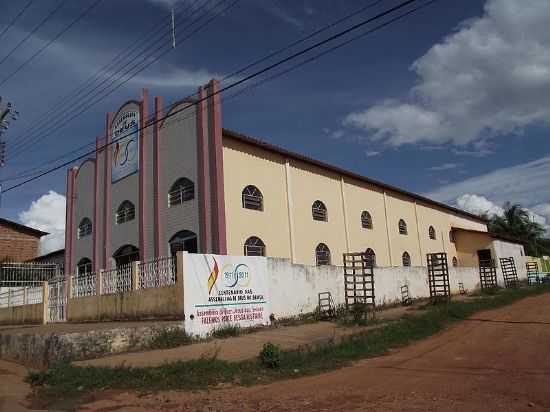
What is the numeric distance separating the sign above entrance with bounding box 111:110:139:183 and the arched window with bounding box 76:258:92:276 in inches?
168

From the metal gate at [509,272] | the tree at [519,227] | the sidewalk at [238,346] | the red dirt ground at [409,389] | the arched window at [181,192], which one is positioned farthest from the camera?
the tree at [519,227]

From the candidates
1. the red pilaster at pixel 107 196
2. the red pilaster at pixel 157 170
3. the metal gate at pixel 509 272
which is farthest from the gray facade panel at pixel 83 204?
the metal gate at pixel 509 272

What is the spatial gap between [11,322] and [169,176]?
30.0 feet

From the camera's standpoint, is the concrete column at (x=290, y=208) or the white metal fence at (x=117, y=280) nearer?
the white metal fence at (x=117, y=280)

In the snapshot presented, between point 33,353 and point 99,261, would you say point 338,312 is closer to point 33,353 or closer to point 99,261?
point 33,353

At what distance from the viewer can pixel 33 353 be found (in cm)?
1152

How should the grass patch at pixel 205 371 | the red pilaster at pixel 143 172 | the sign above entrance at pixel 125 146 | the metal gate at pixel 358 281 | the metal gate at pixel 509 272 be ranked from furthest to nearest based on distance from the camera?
the metal gate at pixel 509 272 → the sign above entrance at pixel 125 146 → the red pilaster at pixel 143 172 → the metal gate at pixel 358 281 → the grass patch at pixel 205 371

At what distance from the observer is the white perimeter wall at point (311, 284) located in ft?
49.3

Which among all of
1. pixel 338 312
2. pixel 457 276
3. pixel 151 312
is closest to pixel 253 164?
pixel 338 312

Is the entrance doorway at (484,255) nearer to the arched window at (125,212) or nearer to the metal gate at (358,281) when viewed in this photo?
the metal gate at (358,281)

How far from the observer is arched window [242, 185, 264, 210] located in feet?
59.6

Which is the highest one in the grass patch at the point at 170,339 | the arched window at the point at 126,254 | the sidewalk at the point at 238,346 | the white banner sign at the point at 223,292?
the arched window at the point at 126,254

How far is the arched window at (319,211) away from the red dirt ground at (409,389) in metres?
12.1

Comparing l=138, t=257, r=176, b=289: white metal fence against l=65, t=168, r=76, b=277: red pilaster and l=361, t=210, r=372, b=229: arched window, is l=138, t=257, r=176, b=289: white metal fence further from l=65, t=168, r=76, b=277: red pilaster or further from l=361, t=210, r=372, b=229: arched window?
l=361, t=210, r=372, b=229: arched window
